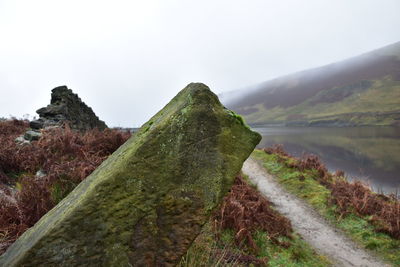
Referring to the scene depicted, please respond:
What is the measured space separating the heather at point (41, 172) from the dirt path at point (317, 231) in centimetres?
720

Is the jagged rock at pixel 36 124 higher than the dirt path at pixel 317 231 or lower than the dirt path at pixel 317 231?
higher

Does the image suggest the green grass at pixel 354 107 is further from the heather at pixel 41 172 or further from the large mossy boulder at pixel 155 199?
the large mossy boulder at pixel 155 199

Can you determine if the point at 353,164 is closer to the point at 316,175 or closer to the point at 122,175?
the point at 316,175

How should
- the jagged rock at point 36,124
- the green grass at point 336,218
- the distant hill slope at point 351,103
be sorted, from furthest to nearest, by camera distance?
the distant hill slope at point 351,103, the jagged rock at point 36,124, the green grass at point 336,218

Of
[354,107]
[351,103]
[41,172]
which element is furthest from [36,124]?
[351,103]

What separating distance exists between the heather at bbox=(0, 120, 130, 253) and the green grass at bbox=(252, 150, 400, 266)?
8.62 metres

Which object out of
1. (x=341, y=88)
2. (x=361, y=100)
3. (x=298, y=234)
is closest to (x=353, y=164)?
(x=298, y=234)

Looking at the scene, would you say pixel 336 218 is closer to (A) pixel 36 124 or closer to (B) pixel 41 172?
(B) pixel 41 172

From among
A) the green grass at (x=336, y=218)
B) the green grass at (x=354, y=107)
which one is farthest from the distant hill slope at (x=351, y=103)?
the green grass at (x=336, y=218)

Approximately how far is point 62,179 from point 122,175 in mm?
3375

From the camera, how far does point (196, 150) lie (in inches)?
130

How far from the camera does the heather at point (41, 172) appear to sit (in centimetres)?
442

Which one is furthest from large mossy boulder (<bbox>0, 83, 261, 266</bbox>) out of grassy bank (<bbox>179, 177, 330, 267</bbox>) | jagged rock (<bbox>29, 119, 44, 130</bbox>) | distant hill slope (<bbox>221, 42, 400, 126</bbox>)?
distant hill slope (<bbox>221, 42, 400, 126</bbox>)

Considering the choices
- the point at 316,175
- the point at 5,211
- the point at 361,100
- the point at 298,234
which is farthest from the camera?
the point at 361,100
